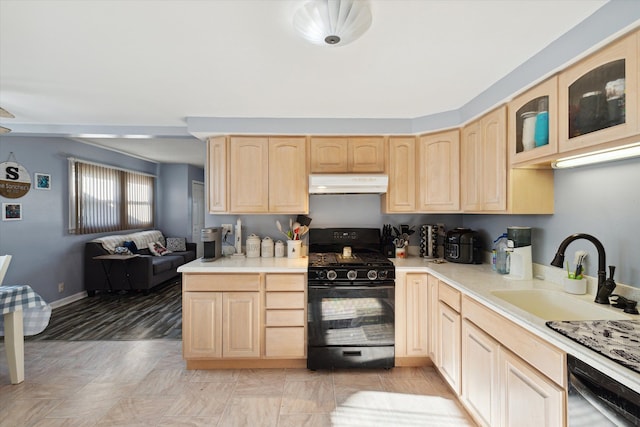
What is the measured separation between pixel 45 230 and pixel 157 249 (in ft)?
6.41

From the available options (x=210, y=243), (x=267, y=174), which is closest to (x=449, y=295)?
(x=267, y=174)

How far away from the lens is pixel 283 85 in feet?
7.18

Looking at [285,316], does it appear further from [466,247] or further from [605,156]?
[605,156]

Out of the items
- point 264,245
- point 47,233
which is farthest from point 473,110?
point 47,233

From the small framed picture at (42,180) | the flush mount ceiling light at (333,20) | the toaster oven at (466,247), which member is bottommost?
the toaster oven at (466,247)

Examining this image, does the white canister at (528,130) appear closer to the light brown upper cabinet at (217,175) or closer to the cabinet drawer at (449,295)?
the cabinet drawer at (449,295)

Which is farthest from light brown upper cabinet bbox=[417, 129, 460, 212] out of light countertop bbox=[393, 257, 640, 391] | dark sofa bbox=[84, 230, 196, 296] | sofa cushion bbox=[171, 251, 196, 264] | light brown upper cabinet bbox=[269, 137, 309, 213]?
sofa cushion bbox=[171, 251, 196, 264]

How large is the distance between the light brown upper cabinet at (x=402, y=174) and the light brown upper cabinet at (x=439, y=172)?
0.21 feet

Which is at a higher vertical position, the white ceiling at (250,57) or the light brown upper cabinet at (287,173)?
the white ceiling at (250,57)

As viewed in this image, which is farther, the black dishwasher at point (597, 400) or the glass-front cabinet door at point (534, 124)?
the glass-front cabinet door at point (534, 124)

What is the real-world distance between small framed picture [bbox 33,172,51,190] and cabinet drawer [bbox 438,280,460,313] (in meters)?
5.20

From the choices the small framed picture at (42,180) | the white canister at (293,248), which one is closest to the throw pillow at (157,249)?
the small framed picture at (42,180)

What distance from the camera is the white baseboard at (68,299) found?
14.5 ft

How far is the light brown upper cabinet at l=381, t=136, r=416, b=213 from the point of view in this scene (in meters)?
3.01
